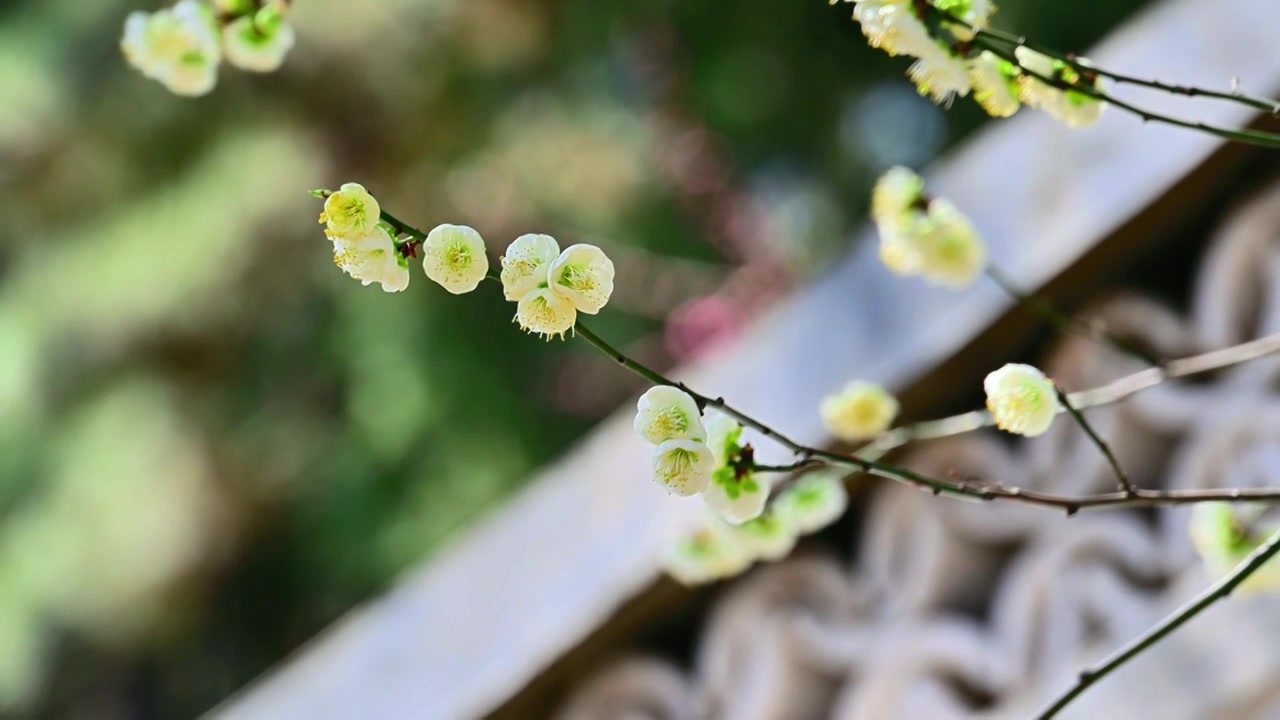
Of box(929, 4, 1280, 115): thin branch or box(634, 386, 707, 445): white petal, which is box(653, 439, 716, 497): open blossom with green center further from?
box(929, 4, 1280, 115): thin branch

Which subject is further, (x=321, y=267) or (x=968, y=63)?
(x=321, y=267)

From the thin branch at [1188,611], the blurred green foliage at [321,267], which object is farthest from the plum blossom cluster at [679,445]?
the blurred green foliage at [321,267]

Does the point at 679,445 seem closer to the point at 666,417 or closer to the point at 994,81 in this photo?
the point at 666,417

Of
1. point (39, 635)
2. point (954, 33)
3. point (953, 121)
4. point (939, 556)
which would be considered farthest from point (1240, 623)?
point (39, 635)

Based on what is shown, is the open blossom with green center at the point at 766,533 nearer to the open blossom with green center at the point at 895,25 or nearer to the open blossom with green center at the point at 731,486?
the open blossom with green center at the point at 731,486

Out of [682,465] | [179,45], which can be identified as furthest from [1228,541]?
[179,45]

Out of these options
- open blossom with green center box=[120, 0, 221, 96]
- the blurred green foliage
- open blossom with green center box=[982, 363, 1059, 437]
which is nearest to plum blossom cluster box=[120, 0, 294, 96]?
open blossom with green center box=[120, 0, 221, 96]

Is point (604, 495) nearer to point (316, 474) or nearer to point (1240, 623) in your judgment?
point (1240, 623)
